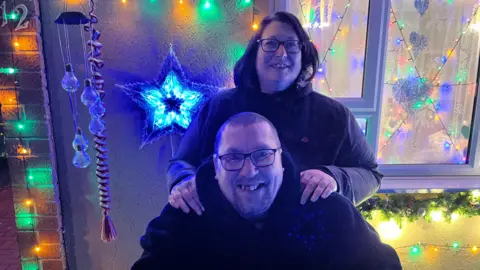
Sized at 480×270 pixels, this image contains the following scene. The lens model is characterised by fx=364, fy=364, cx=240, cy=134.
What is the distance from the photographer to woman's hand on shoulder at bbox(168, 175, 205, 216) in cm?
86

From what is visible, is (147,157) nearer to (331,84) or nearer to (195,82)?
(195,82)

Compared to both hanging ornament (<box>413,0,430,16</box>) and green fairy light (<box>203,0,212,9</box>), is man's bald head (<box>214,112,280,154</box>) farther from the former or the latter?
hanging ornament (<box>413,0,430,16</box>)

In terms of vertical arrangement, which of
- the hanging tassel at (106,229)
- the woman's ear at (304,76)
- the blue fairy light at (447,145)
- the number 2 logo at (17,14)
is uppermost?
the number 2 logo at (17,14)

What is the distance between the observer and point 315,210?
0.85 m

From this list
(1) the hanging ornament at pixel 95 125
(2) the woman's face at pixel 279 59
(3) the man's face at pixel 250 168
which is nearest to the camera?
(3) the man's face at pixel 250 168

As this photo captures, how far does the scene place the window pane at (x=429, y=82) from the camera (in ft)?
6.63

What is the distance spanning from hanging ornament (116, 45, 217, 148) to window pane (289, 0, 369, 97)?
26.7 inches


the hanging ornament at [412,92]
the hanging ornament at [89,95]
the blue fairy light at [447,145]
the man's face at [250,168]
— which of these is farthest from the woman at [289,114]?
the blue fairy light at [447,145]

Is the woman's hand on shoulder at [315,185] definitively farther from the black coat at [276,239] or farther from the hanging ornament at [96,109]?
the hanging ornament at [96,109]

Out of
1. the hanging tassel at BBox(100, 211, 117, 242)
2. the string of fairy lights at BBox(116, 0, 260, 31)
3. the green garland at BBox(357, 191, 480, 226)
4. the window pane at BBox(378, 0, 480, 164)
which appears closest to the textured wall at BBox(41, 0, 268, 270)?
the string of fairy lights at BBox(116, 0, 260, 31)

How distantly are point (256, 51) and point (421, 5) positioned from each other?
4.88 feet

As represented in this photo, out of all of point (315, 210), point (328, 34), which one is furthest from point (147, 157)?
point (315, 210)

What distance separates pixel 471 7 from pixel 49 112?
93.3 inches

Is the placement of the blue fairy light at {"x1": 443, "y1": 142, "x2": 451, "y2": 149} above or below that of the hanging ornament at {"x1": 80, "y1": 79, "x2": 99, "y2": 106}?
below
